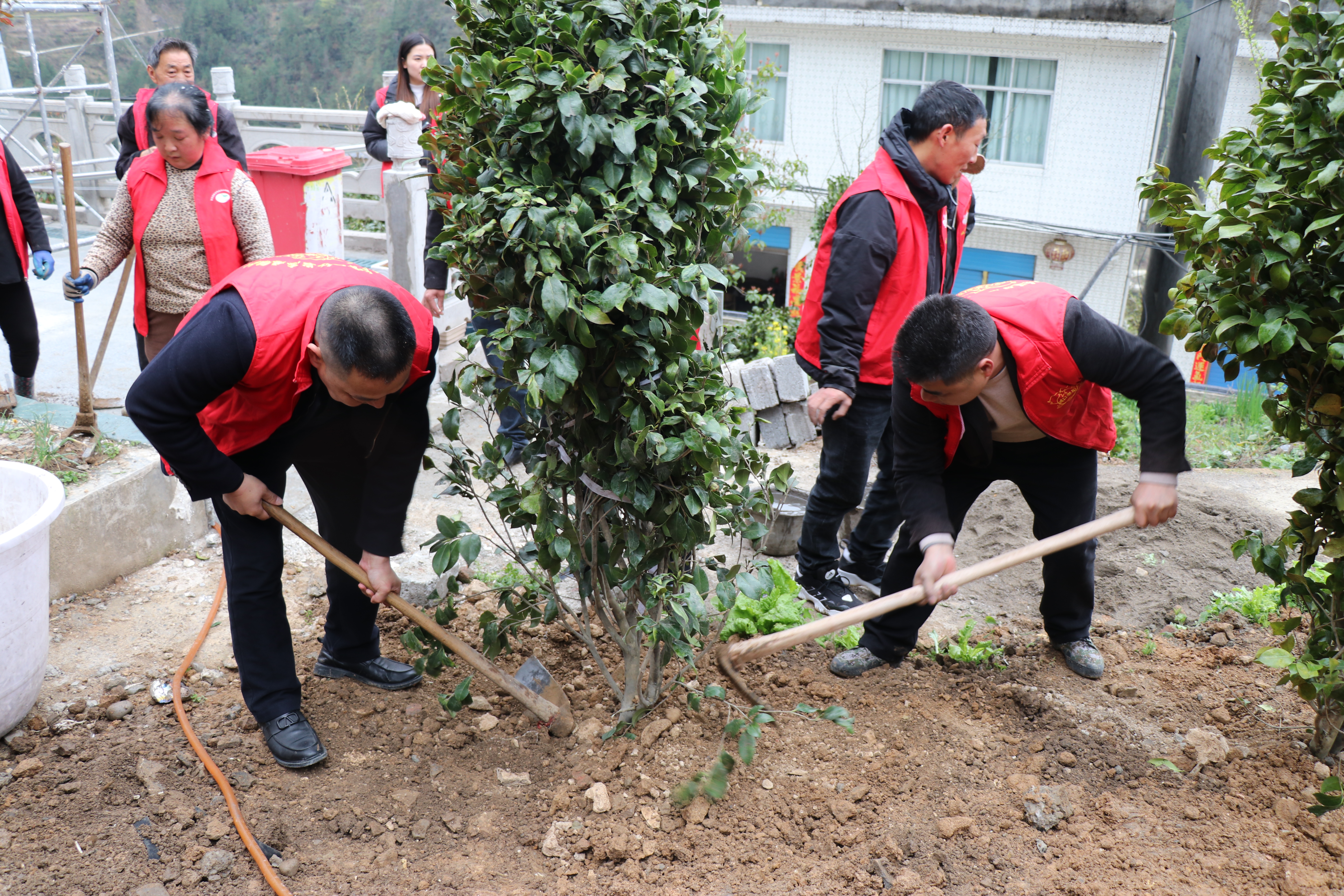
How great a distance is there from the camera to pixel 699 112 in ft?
7.54

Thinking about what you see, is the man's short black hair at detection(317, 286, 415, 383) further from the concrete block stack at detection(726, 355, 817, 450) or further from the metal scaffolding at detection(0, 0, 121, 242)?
the metal scaffolding at detection(0, 0, 121, 242)

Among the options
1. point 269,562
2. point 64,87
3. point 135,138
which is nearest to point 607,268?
point 269,562

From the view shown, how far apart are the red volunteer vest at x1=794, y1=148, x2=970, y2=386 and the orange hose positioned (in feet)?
8.24

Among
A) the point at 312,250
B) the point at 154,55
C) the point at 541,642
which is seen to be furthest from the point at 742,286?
the point at 541,642

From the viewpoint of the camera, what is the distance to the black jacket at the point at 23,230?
15.6ft

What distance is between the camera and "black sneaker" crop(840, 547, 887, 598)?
427 cm

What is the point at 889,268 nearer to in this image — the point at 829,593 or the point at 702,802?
the point at 829,593

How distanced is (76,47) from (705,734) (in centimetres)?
1311

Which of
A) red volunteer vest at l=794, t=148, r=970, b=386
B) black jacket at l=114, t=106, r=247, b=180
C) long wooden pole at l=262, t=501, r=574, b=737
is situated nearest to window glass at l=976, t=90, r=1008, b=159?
red volunteer vest at l=794, t=148, r=970, b=386

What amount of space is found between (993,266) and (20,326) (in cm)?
1261

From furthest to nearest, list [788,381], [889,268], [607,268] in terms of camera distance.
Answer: [788,381] → [889,268] → [607,268]

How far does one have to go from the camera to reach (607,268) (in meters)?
2.29

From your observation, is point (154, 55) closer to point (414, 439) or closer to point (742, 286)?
point (414, 439)

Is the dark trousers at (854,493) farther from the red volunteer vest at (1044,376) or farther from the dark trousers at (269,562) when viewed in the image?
the dark trousers at (269,562)
